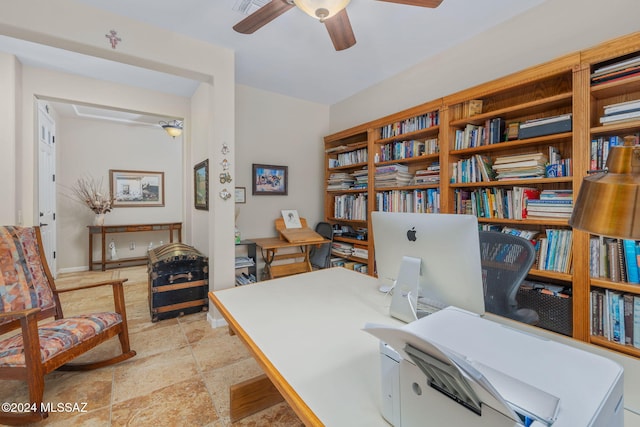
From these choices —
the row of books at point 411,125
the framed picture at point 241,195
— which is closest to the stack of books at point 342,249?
the framed picture at point 241,195

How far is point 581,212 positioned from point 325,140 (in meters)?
3.51

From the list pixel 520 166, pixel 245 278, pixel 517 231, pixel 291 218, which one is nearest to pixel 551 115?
pixel 520 166

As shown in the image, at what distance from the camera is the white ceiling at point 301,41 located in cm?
210

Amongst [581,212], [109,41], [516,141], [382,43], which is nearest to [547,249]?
[516,141]

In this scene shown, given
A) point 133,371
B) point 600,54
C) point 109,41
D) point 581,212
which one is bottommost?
point 133,371

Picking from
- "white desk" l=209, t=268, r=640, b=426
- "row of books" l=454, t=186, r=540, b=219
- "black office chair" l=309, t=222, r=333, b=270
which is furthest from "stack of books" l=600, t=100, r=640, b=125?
"black office chair" l=309, t=222, r=333, b=270

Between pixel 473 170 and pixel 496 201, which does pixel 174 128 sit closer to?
pixel 473 170

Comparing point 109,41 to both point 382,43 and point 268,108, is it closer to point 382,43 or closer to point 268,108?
point 268,108

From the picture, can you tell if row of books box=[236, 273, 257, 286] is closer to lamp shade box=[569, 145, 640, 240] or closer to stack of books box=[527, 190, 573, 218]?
stack of books box=[527, 190, 573, 218]

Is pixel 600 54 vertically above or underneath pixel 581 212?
above

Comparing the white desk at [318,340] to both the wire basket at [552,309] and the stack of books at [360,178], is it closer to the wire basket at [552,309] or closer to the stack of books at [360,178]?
the wire basket at [552,309]

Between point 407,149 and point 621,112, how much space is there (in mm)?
1568

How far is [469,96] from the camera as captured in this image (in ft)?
7.68

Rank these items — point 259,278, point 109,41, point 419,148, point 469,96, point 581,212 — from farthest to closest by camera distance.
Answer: point 259,278 → point 419,148 → point 469,96 → point 109,41 → point 581,212
